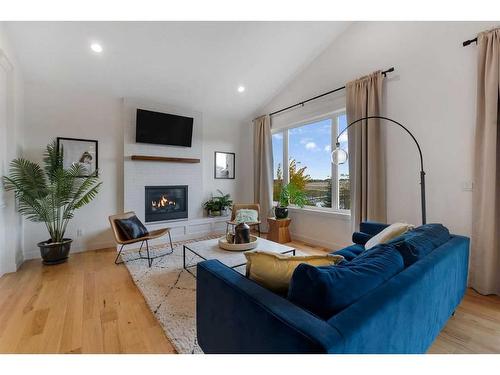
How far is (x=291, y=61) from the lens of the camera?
13.5 ft

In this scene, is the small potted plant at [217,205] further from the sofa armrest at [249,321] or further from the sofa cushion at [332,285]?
the sofa cushion at [332,285]

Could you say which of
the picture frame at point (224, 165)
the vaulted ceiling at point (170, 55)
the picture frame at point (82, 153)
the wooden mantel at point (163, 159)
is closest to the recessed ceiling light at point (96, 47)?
the vaulted ceiling at point (170, 55)

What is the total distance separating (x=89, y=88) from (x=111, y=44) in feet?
3.48

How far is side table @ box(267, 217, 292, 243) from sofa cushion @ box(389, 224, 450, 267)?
2545 millimetres

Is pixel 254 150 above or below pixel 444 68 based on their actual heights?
below

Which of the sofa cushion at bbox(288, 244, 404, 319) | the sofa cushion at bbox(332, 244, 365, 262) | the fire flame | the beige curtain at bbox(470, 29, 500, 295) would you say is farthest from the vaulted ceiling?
the sofa cushion at bbox(288, 244, 404, 319)

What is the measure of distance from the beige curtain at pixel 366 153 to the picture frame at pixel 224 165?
9.11 feet

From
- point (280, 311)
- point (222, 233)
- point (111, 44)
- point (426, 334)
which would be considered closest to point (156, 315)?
point (280, 311)

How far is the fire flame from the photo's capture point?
4443 mm

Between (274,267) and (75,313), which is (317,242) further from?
(75,313)

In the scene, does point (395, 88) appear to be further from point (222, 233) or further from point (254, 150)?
point (222, 233)

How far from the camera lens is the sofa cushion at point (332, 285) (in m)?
0.98

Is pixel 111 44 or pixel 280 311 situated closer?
pixel 280 311

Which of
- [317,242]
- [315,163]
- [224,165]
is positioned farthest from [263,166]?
[317,242]
